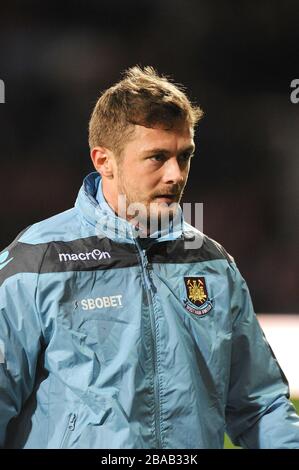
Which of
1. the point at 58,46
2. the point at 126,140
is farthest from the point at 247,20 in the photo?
the point at 126,140

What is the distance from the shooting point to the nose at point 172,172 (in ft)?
6.05

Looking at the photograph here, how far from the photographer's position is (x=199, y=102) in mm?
5871

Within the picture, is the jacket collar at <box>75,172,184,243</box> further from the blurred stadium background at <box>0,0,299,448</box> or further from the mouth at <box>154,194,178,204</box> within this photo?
the blurred stadium background at <box>0,0,299,448</box>

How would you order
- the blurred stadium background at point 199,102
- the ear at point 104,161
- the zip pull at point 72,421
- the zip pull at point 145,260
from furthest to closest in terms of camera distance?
the blurred stadium background at point 199,102 → the ear at point 104,161 → the zip pull at point 145,260 → the zip pull at point 72,421

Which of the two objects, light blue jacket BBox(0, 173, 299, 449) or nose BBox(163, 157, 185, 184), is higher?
nose BBox(163, 157, 185, 184)

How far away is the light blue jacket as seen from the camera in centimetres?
170

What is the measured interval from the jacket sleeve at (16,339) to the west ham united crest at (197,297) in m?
0.35

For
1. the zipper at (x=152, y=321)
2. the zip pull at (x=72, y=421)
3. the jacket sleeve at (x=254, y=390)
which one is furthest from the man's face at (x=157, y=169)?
the zip pull at (x=72, y=421)

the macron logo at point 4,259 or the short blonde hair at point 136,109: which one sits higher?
the short blonde hair at point 136,109

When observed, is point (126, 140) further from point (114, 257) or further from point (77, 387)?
point (77, 387)

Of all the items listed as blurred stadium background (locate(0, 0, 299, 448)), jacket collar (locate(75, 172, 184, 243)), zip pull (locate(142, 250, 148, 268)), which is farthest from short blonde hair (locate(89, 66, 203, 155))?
blurred stadium background (locate(0, 0, 299, 448))

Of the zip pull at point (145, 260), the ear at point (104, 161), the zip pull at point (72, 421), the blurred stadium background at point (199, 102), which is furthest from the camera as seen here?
the blurred stadium background at point (199, 102)

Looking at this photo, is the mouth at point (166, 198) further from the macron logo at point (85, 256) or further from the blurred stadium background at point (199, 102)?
the blurred stadium background at point (199, 102)

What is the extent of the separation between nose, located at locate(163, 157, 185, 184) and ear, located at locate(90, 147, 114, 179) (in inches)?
6.0
